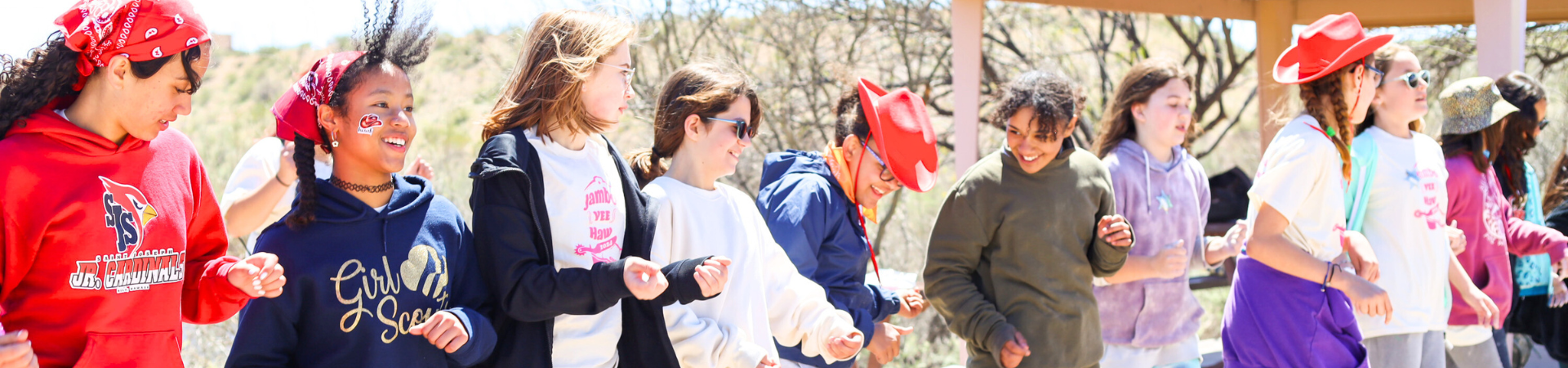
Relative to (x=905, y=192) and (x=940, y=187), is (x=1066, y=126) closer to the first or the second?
(x=905, y=192)

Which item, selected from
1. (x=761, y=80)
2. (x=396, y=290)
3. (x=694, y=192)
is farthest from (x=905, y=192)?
(x=396, y=290)

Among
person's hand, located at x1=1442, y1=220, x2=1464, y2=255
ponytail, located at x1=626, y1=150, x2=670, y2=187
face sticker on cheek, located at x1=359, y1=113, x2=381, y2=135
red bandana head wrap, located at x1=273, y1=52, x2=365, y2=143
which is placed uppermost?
red bandana head wrap, located at x1=273, y1=52, x2=365, y2=143

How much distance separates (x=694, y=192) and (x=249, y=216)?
5.27 ft

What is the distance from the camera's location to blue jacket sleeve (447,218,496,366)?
7.30 ft

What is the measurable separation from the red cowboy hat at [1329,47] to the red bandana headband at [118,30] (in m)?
3.21

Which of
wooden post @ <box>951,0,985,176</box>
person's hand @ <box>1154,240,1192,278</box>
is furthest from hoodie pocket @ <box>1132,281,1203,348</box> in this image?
wooden post @ <box>951,0,985,176</box>

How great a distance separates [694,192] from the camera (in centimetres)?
268

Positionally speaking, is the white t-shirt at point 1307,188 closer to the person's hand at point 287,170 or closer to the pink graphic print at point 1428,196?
the pink graphic print at point 1428,196

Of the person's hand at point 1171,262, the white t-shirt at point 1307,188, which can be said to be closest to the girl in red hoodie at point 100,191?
the person's hand at point 1171,262

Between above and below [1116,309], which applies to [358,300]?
above

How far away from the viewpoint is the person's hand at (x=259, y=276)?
1.97m

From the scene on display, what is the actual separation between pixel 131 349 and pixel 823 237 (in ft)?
5.92

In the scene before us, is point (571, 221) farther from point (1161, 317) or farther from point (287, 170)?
point (1161, 317)

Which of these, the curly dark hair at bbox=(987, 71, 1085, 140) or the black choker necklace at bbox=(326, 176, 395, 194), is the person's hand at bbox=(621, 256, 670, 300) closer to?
the black choker necklace at bbox=(326, 176, 395, 194)
